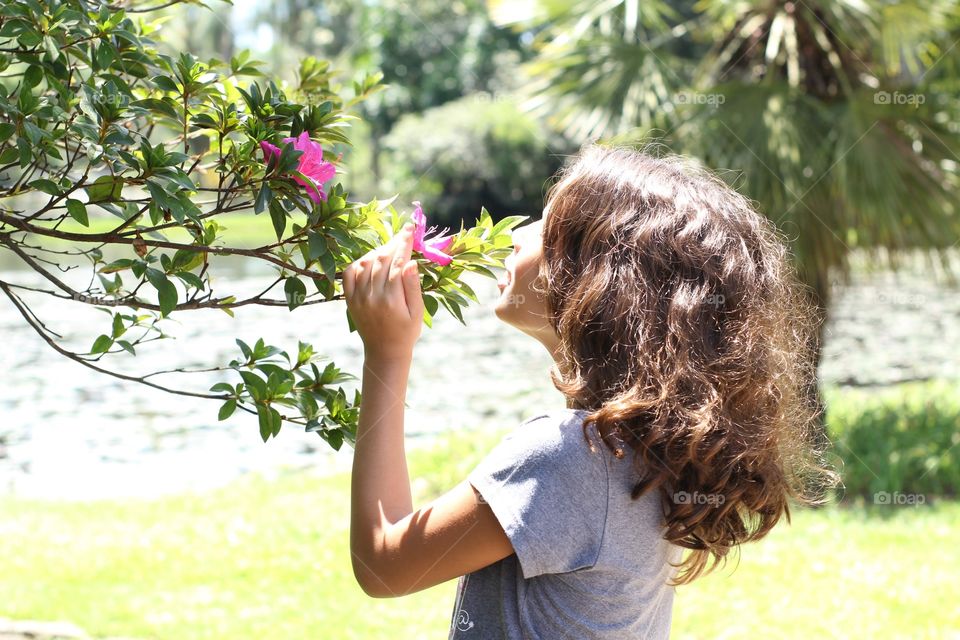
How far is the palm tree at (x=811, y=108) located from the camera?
4.93 metres

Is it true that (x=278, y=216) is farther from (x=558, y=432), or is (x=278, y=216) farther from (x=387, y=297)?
(x=558, y=432)

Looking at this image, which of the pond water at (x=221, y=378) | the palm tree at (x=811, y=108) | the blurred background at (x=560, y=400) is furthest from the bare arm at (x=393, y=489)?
the palm tree at (x=811, y=108)

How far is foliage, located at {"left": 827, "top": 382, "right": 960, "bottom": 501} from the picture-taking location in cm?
509

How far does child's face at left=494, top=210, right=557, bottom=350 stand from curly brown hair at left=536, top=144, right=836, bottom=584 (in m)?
0.04

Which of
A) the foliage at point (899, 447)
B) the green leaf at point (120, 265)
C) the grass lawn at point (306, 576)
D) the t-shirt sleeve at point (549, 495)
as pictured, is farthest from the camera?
the foliage at point (899, 447)

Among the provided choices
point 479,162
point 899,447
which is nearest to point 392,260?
point 899,447

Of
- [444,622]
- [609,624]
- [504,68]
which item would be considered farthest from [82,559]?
[504,68]

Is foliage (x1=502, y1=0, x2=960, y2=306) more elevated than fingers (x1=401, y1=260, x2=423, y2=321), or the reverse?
foliage (x1=502, y1=0, x2=960, y2=306)

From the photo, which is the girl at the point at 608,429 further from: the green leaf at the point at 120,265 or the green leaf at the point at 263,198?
the green leaf at the point at 120,265

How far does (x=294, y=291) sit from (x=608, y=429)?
493 mm

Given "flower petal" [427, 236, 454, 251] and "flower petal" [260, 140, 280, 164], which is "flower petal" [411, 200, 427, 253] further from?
"flower petal" [260, 140, 280, 164]

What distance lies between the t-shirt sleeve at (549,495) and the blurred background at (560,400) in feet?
2.46

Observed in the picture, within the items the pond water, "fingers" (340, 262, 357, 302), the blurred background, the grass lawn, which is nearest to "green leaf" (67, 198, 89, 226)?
"fingers" (340, 262, 357, 302)

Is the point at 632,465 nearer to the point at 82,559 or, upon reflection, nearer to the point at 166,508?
the point at 82,559
